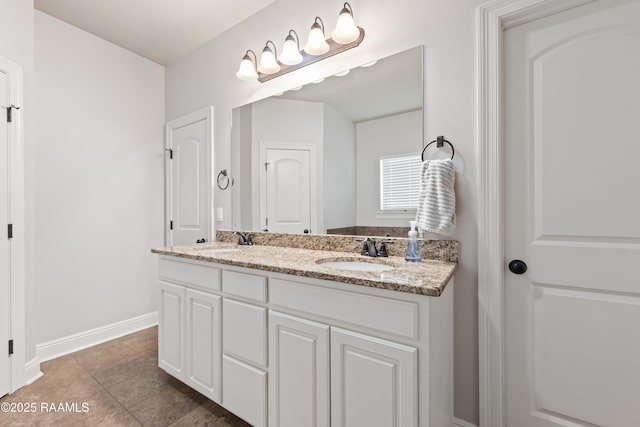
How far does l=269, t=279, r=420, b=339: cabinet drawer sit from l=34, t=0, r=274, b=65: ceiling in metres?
2.15

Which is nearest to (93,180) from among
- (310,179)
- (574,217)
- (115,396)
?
(115,396)

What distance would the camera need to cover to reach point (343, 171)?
6.13 feet

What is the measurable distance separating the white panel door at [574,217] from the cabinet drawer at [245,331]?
3.74 feet

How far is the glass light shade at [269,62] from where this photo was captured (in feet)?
6.96

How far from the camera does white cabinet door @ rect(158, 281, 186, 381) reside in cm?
182

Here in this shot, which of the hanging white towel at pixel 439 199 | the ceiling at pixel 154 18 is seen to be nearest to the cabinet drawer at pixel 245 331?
the hanging white towel at pixel 439 199

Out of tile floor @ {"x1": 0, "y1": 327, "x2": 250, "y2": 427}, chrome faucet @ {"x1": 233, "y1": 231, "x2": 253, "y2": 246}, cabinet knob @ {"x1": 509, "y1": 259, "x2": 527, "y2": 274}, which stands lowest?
tile floor @ {"x1": 0, "y1": 327, "x2": 250, "y2": 427}

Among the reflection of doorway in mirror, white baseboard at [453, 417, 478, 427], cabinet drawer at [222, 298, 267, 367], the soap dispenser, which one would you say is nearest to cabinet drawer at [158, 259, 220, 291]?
cabinet drawer at [222, 298, 267, 367]

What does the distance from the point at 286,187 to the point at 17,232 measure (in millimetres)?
1741

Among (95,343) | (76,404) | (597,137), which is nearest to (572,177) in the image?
(597,137)

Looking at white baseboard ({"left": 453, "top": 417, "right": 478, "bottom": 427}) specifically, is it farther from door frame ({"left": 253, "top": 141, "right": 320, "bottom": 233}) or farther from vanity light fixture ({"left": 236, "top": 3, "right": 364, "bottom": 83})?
vanity light fixture ({"left": 236, "top": 3, "right": 364, "bottom": 83})

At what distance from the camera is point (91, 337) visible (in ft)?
8.57

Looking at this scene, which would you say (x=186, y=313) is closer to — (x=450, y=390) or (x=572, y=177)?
(x=450, y=390)

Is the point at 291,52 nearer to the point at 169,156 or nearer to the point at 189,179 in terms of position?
the point at 189,179
